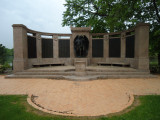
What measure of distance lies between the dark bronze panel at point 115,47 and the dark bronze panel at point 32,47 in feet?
32.9

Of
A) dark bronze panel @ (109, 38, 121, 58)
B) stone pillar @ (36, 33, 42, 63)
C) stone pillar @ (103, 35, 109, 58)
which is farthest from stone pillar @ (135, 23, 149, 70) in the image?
stone pillar @ (36, 33, 42, 63)

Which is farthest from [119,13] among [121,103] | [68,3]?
[68,3]

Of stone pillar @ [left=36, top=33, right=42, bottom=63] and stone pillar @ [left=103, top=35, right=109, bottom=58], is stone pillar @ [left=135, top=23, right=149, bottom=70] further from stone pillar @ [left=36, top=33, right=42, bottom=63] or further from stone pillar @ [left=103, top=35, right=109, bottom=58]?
stone pillar @ [left=36, top=33, right=42, bottom=63]

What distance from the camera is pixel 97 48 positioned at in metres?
15.2

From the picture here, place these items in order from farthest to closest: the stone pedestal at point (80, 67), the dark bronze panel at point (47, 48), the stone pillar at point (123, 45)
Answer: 1. the dark bronze panel at point (47, 48)
2. the stone pillar at point (123, 45)
3. the stone pedestal at point (80, 67)

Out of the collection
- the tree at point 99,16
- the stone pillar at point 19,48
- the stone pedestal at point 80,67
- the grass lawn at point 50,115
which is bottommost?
the grass lawn at point 50,115

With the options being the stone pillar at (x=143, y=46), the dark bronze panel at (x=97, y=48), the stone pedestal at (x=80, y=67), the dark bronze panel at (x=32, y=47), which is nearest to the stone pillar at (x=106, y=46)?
the dark bronze panel at (x=97, y=48)

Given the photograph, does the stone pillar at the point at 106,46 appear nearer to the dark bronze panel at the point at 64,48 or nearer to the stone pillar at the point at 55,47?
the dark bronze panel at the point at 64,48

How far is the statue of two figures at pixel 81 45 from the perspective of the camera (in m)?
13.8

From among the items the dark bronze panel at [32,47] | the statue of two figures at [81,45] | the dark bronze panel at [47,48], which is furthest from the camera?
the dark bronze panel at [47,48]

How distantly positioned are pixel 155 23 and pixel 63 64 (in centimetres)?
1232

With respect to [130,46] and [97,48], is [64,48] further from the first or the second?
[130,46]

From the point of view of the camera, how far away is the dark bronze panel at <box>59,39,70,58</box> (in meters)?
15.0

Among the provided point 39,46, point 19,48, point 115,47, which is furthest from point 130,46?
point 19,48
